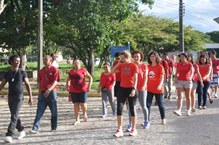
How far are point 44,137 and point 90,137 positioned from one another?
0.89 meters

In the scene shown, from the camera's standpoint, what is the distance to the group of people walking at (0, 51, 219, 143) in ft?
26.4

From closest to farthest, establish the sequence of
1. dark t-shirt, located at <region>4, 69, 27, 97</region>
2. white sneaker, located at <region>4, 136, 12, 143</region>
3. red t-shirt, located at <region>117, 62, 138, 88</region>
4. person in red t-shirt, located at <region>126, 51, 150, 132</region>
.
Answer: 1. white sneaker, located at <region>4, 136, 12, 143</region>
2. dark t-shirt, located at <region>4, 69, 27, 97</region>
3. red t-shirt, located at <region>117, 62, 138, 88</region>
4. person in red t-shirt, located at <region>126, 51, 150, 132</region>

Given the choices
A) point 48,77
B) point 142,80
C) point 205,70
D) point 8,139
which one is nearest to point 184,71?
point 205,70

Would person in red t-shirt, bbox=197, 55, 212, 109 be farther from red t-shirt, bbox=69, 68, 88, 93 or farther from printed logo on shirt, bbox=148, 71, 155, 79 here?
red t-shirt, bbox=69, 68, 88, 93

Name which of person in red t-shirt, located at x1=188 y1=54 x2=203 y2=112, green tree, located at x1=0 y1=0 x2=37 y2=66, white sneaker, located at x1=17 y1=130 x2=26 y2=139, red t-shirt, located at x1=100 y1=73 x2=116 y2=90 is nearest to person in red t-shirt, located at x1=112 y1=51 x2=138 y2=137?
white sneaker, located at x1=17 y1=130 x2=26 y2=139

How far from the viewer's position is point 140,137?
805cm

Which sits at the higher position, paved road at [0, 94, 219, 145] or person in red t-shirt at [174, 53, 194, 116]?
person in red t-shirt at [174, 53, 194, 116]

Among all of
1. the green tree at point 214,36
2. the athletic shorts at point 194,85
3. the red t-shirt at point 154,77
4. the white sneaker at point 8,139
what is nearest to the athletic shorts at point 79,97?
the red t-shirt at point 154,77

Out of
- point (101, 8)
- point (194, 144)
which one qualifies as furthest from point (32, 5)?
point (194, 144)

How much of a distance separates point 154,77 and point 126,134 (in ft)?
6.10

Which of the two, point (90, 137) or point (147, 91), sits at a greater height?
point (147, 91)

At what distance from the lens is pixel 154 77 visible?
9656 mm

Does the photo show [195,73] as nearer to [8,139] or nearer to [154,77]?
[154,77]

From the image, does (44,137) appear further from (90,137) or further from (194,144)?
(194,144)
